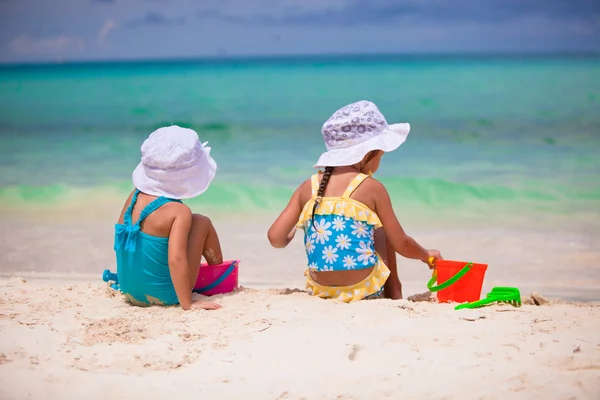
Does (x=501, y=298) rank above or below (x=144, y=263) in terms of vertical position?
below

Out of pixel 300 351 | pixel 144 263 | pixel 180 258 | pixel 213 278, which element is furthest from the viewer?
pixel 213 278

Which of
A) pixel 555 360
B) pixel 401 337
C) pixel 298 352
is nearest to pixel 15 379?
pixel 298 352

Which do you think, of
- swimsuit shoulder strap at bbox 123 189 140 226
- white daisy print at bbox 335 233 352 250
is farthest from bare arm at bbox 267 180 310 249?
swimsuit shoulder strap at bbox 123 189 140 226

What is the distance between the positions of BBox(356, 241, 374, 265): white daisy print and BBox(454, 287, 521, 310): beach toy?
1.47 ft

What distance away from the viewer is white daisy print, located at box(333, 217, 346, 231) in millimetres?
3564

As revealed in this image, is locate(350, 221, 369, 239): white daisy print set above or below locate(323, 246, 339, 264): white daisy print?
above

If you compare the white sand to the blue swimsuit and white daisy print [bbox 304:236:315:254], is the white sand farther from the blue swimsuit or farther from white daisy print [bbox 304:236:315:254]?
white daisy print [bbox 304:236:315:254]

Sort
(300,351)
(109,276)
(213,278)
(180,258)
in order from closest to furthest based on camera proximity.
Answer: (300,351)
(180,258)
(213,278)
(109,276)

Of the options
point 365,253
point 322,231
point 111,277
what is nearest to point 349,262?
point 365,253

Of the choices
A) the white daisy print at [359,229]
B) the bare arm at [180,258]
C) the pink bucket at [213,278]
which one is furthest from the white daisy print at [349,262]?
the bare arm at [180,258]

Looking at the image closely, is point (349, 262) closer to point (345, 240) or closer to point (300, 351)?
point (345, 240)

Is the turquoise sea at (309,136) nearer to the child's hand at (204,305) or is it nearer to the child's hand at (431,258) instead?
the child's hand at (431,258)

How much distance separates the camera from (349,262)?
3.55 metres

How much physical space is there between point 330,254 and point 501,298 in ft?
2.62
